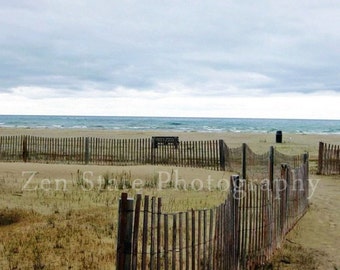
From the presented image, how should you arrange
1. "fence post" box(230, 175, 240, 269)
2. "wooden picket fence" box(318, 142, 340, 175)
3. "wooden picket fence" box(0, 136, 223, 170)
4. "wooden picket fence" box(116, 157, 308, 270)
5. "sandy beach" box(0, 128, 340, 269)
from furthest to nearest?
"wooden picket fence" box(0, 136, 223, 170), "wooden picket fence" box(318, 142, 340, 175), "sandy beach" box(0, 128, 340, 269), "fence post" box(230, 175, 240, 269), "wooden picket fence" box(116, 157, 308, 270)

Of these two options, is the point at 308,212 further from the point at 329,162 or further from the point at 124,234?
the point at 329,162

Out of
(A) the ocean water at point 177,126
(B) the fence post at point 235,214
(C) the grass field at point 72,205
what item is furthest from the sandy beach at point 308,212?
(A) the ocean water at point 177,126

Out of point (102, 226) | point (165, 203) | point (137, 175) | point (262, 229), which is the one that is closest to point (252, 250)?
point (262, 229)

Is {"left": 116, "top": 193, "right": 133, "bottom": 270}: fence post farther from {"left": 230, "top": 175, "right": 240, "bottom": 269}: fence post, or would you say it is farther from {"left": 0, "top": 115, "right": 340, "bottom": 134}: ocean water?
{"left": 0, "top": 115, "right": 340, "bottom": 134}: ocean water


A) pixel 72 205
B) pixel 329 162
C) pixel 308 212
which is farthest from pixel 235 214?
pixel 329 162

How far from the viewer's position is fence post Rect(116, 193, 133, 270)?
461cm

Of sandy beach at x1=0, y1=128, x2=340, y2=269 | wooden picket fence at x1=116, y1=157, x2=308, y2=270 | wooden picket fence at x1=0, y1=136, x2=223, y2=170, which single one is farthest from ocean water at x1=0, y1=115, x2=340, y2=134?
wooden picket fence at x1=116, y1=157, x2=308, y2=270

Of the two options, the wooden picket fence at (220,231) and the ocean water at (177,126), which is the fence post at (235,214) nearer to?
the wooden picket fence at (220,231)

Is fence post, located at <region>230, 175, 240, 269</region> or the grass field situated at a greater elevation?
fence post, located at <region>230, 175, 240, 269</region>

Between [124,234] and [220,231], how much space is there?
5.66ft

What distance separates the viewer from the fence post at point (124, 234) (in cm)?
461

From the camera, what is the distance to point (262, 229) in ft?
25.0

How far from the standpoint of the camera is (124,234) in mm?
4637

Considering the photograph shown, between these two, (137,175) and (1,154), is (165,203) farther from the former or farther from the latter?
(1,154)
